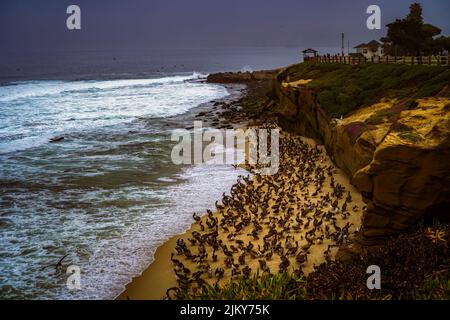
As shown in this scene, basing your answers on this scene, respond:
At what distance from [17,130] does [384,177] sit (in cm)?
3920

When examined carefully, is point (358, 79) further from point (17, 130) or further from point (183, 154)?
point (17, 130)

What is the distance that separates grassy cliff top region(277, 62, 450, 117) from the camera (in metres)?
20.2

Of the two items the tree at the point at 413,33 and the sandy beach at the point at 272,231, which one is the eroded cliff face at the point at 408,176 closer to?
the sandy beach at the point at 272,231

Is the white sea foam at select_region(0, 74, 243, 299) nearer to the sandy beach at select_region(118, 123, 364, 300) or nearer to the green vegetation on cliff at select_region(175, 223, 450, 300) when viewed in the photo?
the sandy beach at select_region(118, 123, 364, 300)

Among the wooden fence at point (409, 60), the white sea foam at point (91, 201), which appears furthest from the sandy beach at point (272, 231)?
the wooden fence at point (409, 60)

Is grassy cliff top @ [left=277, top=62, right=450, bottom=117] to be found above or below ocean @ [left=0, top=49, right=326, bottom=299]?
above

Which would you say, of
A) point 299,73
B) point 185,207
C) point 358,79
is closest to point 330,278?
point 185,207

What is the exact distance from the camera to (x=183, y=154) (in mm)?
29656

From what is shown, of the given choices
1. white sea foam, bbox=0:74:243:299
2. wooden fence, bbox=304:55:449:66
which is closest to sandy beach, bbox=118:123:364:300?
white sea foam, bbox=0:74:243:299

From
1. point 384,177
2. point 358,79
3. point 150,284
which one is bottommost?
point 150,284

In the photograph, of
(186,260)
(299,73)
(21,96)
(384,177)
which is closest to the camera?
(384,177)

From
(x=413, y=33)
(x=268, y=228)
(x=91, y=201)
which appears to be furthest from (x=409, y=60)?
(x=91, y=201)

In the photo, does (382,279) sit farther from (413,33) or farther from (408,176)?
(413,33)

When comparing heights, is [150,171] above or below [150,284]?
above
